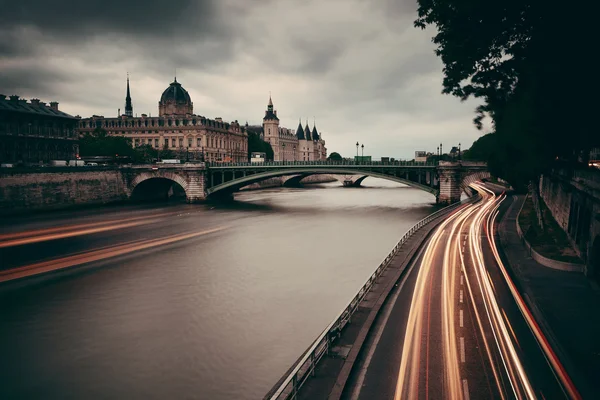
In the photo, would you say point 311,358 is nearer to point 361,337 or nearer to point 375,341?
point 361,337

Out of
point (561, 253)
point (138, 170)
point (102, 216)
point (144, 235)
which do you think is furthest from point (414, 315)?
point (138, 170)

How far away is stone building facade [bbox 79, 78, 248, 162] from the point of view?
126m

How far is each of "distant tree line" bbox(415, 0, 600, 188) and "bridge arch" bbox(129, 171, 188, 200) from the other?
56334 millimetres

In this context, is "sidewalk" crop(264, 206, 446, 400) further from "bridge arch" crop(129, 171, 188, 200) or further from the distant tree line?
"bridge arch" crop(129, 171, 188, 200)

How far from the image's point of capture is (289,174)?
76.8 meters

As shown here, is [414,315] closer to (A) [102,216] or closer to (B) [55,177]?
(A) [102,216]

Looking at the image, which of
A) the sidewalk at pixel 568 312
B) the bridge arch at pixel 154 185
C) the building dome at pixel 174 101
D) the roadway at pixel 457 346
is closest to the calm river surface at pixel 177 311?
the roadway at pixel 457 346

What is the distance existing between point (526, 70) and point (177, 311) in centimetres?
2355

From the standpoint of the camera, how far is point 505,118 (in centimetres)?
2914

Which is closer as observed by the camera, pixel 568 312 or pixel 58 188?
pixel 568 312

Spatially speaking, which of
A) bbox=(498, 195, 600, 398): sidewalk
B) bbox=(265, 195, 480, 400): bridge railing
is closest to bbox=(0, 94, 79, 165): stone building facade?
bbox=(265, 195, 480, 400): bridge railing

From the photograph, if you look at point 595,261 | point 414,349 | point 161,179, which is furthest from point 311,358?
point 161,179

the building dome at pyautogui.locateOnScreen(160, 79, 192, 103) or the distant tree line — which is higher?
the building dome at pyautogui.locateOnScreen(160, 79, 192, 103)

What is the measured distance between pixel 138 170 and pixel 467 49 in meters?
63.4
